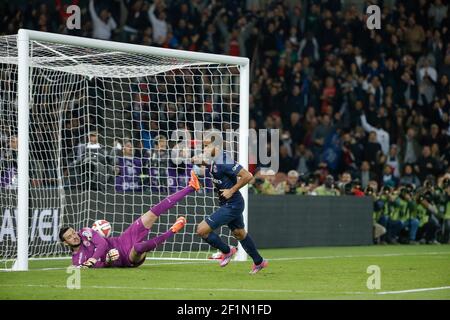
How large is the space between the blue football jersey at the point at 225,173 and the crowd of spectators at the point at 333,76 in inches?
281

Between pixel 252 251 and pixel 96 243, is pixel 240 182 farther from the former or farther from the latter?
pixel 96 243

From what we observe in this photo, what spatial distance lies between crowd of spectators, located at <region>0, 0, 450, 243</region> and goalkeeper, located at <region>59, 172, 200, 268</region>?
22.3ft

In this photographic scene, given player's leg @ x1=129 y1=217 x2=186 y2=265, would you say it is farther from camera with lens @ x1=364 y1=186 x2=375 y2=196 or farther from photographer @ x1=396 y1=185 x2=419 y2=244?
photographer @ x1=396 y1=185 x2=419 y2=244

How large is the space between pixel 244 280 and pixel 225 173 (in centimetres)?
176

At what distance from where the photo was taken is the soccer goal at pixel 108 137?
53.5ft

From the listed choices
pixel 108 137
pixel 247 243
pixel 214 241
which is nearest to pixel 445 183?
pixel 108 137

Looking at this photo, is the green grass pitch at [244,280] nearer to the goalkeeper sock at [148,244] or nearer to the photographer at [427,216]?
the goalkeeper sock at [148,244]

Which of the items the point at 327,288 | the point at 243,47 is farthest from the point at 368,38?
the point at 327,288

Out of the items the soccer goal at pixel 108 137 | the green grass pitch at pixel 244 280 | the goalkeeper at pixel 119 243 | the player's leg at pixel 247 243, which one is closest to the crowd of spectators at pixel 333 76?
the soccer goal at pixel 108 137

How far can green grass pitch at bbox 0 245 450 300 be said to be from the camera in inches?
410

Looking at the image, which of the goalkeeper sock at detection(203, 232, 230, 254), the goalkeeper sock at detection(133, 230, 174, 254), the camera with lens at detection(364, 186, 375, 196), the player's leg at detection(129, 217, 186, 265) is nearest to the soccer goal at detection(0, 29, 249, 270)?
the player's leg at detection(129, 217, 186, 265)

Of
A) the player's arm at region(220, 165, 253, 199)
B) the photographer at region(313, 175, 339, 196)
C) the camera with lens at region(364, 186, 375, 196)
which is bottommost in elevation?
the camera with lens at region(364, 186, 375, 196)

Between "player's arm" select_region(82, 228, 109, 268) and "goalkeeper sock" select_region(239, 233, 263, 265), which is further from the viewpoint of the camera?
"player's arm" select_region(82, 228, 109, 268)

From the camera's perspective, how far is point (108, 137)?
686 inches
